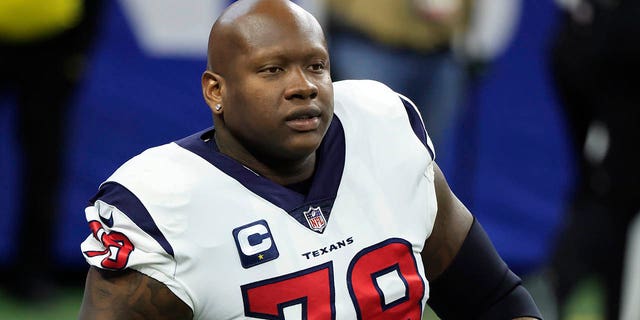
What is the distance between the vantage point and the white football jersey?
2.32m

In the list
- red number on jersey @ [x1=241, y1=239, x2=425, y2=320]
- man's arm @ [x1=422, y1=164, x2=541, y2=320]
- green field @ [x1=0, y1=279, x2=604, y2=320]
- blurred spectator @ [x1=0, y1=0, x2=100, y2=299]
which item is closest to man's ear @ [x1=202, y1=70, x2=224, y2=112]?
red number on jersey @ [x1=241, y1=239, x2=425, y2=320]

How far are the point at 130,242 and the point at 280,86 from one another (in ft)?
1.20

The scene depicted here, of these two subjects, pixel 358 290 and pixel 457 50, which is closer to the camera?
pixel 358 290

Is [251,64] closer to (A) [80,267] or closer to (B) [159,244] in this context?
(B) [159,244]

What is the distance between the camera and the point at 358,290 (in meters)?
2.44

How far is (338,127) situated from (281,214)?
26 cm

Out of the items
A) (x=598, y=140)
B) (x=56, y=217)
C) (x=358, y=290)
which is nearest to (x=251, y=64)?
(x=358, y=290)

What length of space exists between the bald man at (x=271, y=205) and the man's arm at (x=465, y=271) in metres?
0.02

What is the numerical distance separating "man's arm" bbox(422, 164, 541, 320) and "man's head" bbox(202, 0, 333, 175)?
0.34 m

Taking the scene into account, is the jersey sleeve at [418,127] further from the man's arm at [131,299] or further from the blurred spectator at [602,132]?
the blurred spectator at [602,132]

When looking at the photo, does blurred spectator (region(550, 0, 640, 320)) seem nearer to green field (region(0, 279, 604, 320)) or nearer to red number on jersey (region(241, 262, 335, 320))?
green field (region(0, 279, 604, 320))

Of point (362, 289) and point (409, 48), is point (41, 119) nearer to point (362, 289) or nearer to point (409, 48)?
point (409, 48)

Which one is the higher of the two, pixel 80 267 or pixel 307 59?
pixel 307 59

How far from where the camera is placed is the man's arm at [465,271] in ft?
8.68
